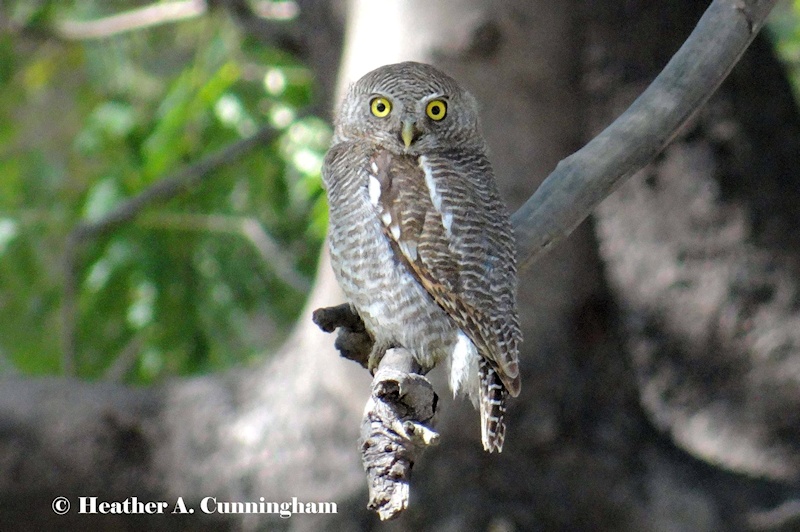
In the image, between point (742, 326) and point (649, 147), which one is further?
point (742, 326)

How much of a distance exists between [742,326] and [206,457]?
2.21m

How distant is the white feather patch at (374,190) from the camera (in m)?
2.55

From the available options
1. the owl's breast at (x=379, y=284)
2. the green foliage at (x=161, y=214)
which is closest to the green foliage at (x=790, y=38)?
the green foliage at (x=161, y=214)

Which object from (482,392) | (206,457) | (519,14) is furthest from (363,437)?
(519,14)

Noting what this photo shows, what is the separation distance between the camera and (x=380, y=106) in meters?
Answer: 2.75

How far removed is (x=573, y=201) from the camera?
240cm

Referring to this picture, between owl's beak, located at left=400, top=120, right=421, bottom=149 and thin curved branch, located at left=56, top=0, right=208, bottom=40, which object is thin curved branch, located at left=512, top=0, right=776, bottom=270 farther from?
thin curved branch, located at left=56, top=0, right=208, bottom=40

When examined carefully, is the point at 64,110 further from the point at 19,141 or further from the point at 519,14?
the point at 519,14

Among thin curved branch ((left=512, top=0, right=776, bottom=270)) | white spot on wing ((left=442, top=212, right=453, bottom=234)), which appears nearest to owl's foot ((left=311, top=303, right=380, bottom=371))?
white spot on wing ((left=442, top=212, right=453, bottom=234))

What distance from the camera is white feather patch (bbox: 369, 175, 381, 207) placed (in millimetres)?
2547

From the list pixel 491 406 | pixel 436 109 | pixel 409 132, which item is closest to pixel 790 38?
pixel 436 109

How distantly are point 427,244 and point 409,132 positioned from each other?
13.9 inches

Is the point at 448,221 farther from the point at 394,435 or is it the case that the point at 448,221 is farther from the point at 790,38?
the point at 790,38

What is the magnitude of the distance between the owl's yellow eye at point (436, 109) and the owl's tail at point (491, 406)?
720 mm
